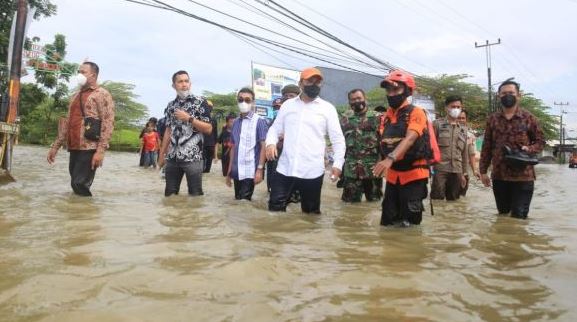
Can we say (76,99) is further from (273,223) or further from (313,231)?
(313,231)

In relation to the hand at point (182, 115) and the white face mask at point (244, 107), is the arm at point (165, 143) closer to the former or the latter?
the hand at point (182, 115)

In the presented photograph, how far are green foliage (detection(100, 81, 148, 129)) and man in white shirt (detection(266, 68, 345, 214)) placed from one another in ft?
154

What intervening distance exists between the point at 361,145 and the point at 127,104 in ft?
156

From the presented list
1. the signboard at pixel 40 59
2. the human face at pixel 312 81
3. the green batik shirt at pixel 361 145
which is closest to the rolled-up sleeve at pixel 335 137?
the human face at pixel 312 81

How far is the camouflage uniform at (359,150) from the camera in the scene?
6609 mm

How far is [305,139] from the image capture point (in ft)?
16.6

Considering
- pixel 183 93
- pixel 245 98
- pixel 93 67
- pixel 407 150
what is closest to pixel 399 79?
pixel 407 150

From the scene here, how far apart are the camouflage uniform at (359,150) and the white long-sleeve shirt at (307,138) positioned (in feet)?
→ 5.08

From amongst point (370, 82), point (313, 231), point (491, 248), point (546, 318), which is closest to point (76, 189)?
point (313, 231)

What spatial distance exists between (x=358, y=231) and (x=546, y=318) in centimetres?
221

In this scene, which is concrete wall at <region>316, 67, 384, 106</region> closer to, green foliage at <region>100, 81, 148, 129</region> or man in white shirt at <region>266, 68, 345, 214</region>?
green foliage at <region>100, 81, 148, 129</region>

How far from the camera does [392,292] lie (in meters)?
2.59

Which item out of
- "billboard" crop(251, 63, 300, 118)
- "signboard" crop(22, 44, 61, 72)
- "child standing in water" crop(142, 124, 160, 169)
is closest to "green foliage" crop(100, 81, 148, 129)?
"billboard" crop(251, 63, 300, 118)

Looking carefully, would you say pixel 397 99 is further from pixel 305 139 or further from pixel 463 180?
pixel 463 180
